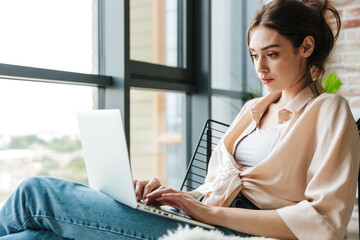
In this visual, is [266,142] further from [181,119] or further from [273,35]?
[181,119]

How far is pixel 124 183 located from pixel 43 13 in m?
1.03

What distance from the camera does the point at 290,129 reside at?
51.3 inches

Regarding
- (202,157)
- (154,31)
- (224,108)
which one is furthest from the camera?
(224,108)

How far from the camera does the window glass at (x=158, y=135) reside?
2252 millimetres

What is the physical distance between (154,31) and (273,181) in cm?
135

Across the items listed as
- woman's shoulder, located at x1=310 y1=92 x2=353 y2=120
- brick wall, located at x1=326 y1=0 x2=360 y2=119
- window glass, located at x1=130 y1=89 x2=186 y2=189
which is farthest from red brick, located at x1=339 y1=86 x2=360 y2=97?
woman's shoulder, located at x1=310 y1=92 x2=353 y2=120

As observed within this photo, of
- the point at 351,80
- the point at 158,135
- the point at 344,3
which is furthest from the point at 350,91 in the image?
the point at 158,135

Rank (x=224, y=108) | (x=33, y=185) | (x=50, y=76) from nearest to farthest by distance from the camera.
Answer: (x=33, y=185) < (x=50, y=76) < (x=224, y=108)

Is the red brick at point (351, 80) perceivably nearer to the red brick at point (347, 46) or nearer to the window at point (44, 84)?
the red brick at point (347, 46)

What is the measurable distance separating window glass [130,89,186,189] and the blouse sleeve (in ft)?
3.89

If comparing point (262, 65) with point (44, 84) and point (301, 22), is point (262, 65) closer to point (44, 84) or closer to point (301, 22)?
point (301, 22)

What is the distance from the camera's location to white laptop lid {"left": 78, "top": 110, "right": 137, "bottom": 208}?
3.49 feet

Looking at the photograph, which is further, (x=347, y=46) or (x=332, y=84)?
(x=347, y=46)

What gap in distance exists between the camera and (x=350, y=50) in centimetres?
281
